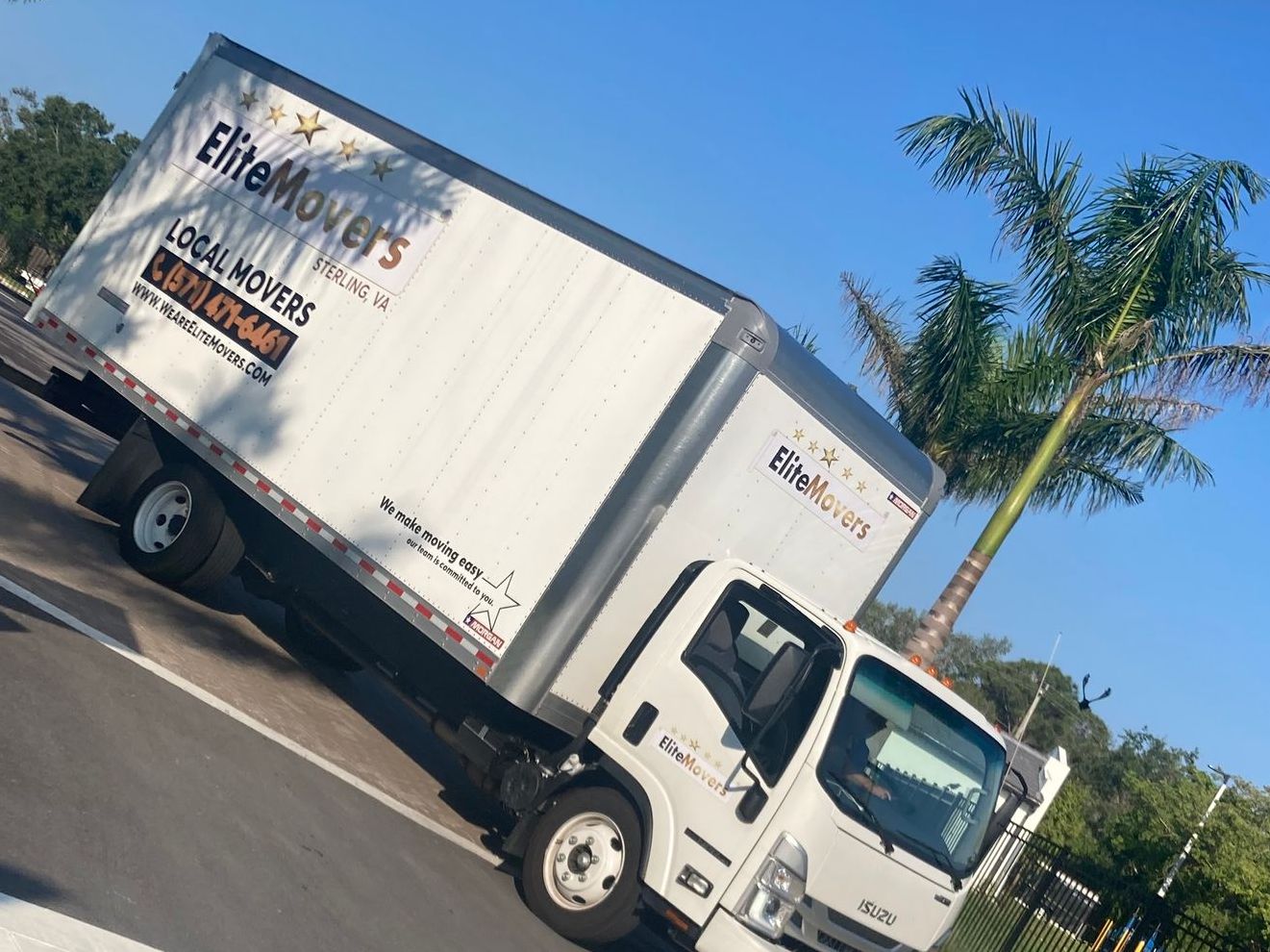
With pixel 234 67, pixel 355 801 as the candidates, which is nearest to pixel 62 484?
pixel 234 67

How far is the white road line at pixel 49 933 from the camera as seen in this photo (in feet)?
15.2

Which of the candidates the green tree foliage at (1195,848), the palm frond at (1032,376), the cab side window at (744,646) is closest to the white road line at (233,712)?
the cab side window at (744,646)

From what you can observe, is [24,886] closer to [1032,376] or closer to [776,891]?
A: [776,891]

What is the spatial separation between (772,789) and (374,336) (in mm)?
Answer: 4499

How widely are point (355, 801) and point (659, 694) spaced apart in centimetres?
206

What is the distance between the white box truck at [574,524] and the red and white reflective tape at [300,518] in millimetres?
27

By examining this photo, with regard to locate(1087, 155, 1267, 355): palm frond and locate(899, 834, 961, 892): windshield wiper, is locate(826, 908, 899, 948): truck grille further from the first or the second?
locate(1087, 155, 1267, 355): palm frond

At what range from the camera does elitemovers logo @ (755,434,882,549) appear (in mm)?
8578

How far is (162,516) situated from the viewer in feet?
36.0

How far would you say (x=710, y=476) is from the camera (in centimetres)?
836

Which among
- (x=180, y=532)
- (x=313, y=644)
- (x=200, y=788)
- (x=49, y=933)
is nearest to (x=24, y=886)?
(x=49, y=933)

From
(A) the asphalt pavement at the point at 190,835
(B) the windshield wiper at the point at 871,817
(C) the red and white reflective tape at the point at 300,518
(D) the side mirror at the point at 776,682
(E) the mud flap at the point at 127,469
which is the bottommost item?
(A) the asphalt pavement at the point at 190,835

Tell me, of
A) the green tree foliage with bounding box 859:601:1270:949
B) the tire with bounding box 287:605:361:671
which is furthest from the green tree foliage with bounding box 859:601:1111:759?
the tire with bounding box 287:605:361:671

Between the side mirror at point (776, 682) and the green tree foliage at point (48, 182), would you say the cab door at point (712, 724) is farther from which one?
the green tree foliage at point (48, 182)
